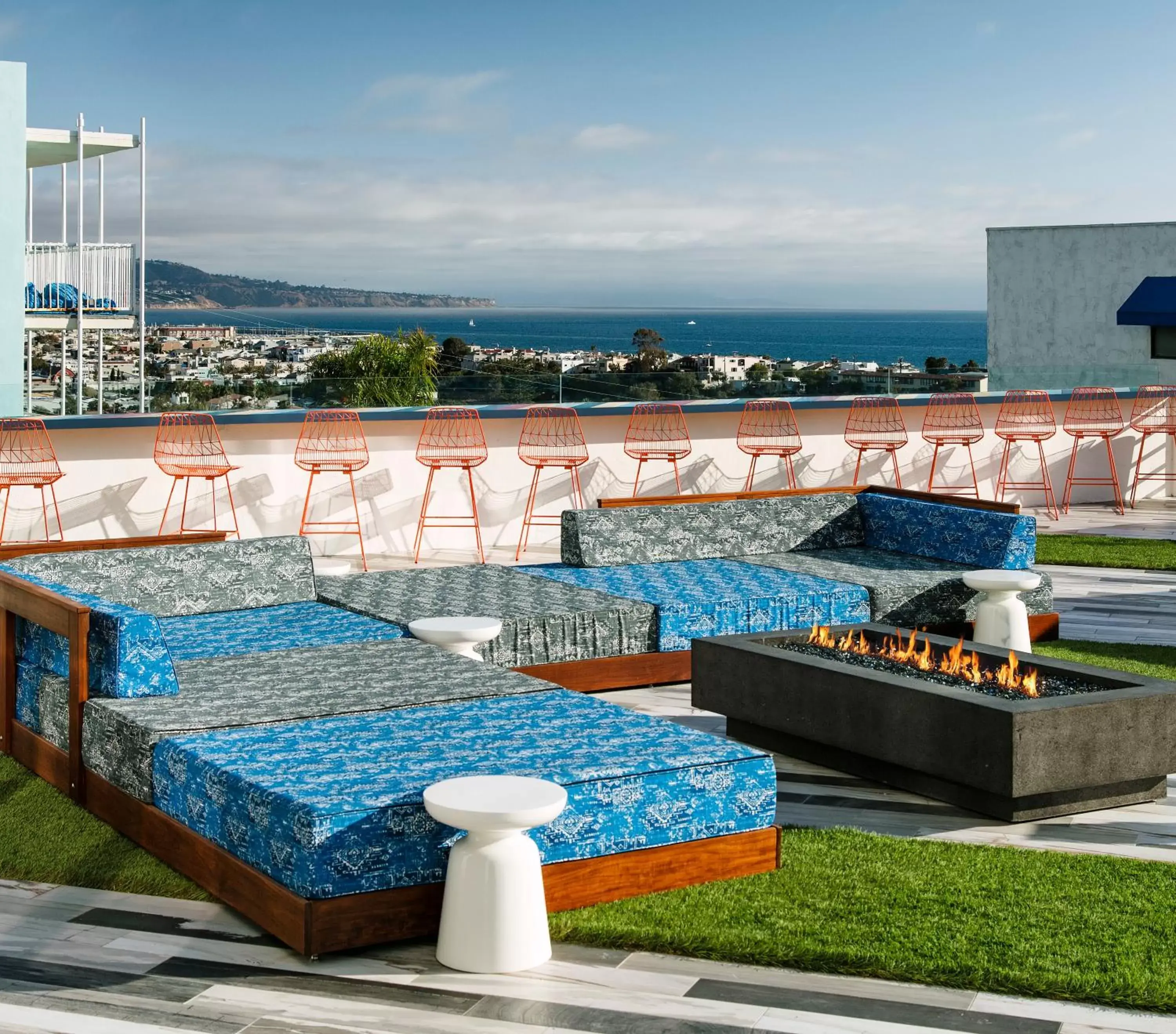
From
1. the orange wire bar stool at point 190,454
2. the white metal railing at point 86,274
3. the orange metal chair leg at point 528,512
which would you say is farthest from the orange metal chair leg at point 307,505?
the white metal railing at point 86,274

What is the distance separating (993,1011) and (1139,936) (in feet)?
1.79

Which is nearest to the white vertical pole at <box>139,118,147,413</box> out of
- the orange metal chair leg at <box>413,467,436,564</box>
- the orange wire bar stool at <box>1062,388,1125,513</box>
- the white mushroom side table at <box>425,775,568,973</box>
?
the orange metal chair leg at <box>413,467,436,564</box>

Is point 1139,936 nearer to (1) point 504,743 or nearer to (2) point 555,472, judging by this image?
(1) point 504,743

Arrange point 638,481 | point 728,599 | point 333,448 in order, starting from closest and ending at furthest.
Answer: point 728,599 < point 333,448 < point 638,481

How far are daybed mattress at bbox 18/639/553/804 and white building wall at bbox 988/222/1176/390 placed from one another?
12.7 meters

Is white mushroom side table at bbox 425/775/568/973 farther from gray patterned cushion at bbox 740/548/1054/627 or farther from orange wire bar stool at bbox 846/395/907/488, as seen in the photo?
orange wire bar stool at bbox 846/395/907/488

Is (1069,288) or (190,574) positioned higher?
(1069,288)

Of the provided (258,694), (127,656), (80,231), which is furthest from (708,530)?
(80,231)

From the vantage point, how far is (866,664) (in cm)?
495

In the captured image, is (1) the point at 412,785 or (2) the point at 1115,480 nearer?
(1) the point at 412,785

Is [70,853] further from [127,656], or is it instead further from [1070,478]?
[1070,478]

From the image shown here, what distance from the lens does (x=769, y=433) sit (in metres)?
11.3

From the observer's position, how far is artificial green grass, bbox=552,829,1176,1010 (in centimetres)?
326

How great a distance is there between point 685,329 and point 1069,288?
74.8 m
